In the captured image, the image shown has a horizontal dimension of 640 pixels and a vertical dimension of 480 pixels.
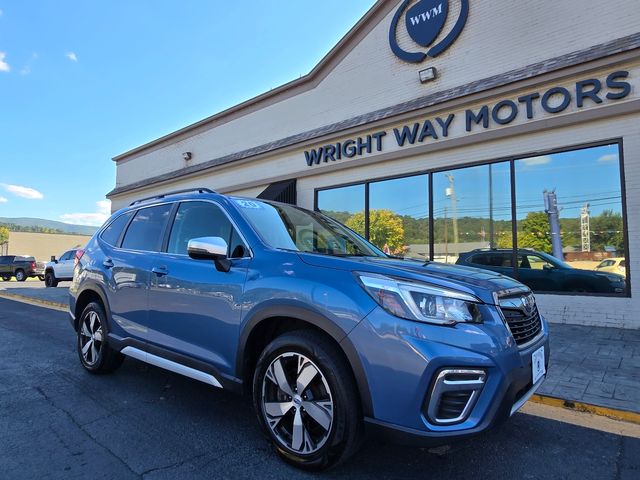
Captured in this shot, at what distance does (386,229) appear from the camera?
10688 mm

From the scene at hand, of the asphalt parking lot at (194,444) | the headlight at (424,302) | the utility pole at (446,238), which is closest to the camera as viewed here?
the headlight at (424,302)

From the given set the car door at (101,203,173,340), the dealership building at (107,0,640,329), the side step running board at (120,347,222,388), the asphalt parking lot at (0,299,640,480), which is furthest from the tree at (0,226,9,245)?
the side step running board at (120,347,222,388)

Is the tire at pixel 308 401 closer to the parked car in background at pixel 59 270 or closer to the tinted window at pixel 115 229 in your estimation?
the tinted window at pixel 115 229

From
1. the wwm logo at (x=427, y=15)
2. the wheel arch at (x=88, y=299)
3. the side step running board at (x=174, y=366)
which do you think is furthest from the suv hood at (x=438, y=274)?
the wwm logo at (x=427, y=15)

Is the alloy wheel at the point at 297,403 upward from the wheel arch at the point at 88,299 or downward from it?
downward

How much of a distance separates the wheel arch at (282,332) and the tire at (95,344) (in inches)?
82.9

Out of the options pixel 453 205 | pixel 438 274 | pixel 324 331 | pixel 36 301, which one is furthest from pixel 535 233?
pixel 36 301

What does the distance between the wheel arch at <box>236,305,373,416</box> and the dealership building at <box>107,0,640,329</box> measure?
668 cm

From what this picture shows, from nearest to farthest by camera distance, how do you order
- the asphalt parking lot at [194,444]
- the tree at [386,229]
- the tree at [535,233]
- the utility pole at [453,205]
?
the asphalt parking lot at [194,444] < the tree at [535,233] < the utility pole at [453,205] < the tree at [386,229]

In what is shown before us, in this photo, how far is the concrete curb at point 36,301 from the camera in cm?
1088

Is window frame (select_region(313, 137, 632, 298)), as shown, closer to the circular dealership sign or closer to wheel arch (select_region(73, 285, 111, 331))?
the circular dealership sign

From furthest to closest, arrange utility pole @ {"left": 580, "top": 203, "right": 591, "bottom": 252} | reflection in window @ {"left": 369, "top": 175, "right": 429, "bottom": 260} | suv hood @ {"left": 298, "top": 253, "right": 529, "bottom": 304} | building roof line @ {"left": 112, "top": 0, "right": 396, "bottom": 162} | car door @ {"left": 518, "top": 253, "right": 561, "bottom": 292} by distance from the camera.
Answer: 1. building roof line @ {"left": 112, "top": 0, "right": 396, "bottom": 162}
2. reflection in window @ {"left": 369, "top": 175, "right": 429, "bottom": 260}
3. car door @ {"left": 518, "top": 253, "right": 561, "bottom": 292}
4. utility pole @ {"left": 580, "top": 203, "right": 591, "bottom": 252}
5. suv hood @ {"left": 298, "top": 253, "right": 529, "bottom": 304}

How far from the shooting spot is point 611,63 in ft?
23.1

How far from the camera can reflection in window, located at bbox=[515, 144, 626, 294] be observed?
7359 millimetres
